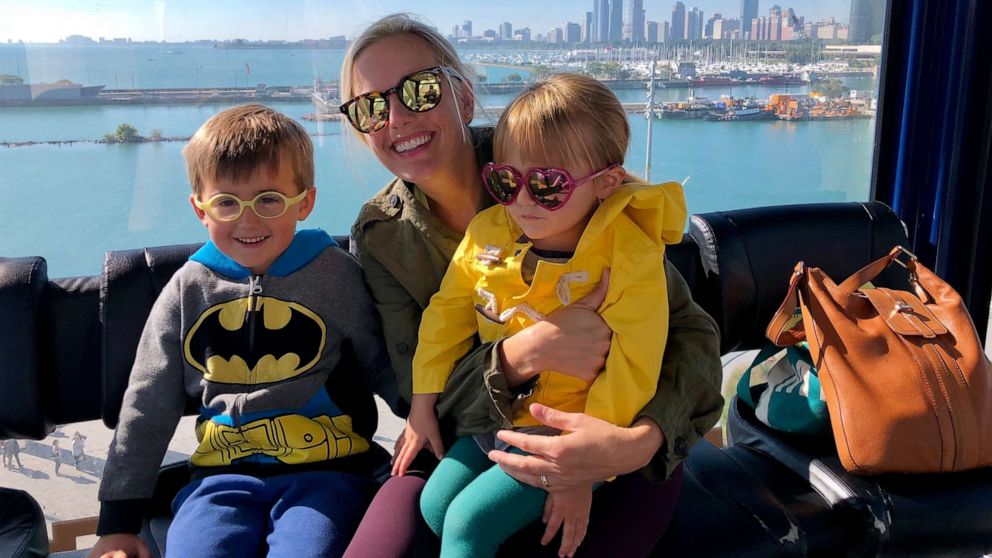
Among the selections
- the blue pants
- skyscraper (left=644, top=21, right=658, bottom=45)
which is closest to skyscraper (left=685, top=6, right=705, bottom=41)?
skyscraper (left=644, top=21, right=658, bottom=45)

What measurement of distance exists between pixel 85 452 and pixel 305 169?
55.5 inches

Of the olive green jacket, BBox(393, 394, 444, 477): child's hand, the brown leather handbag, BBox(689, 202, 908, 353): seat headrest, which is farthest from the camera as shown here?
BBox(689, 202, 908, 353): seat headrest

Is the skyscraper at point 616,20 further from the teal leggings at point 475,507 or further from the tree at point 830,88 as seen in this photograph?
the teal leggings at point 475,507

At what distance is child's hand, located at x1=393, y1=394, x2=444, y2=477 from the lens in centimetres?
157

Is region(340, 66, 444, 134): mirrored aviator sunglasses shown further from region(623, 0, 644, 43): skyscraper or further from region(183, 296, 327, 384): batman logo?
region(623, 0, 644, 43): skyscraper

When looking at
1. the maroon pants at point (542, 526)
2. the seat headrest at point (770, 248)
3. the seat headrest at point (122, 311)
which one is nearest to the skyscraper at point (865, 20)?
the seat headrest at point (770, 248)

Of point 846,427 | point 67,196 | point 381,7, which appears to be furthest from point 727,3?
point 67,196

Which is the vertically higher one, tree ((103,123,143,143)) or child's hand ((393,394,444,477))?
tree ((103,123,143,143))

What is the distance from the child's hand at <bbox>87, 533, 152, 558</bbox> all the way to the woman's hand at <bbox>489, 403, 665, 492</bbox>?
0.74 metres

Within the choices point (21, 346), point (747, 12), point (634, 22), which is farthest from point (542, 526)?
point (747, 12)

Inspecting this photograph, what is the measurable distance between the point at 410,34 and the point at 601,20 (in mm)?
1474

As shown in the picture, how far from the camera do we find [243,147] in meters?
1.54

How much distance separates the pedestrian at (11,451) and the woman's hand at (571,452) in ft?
5.57

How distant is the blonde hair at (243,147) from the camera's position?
1534 millimetres
